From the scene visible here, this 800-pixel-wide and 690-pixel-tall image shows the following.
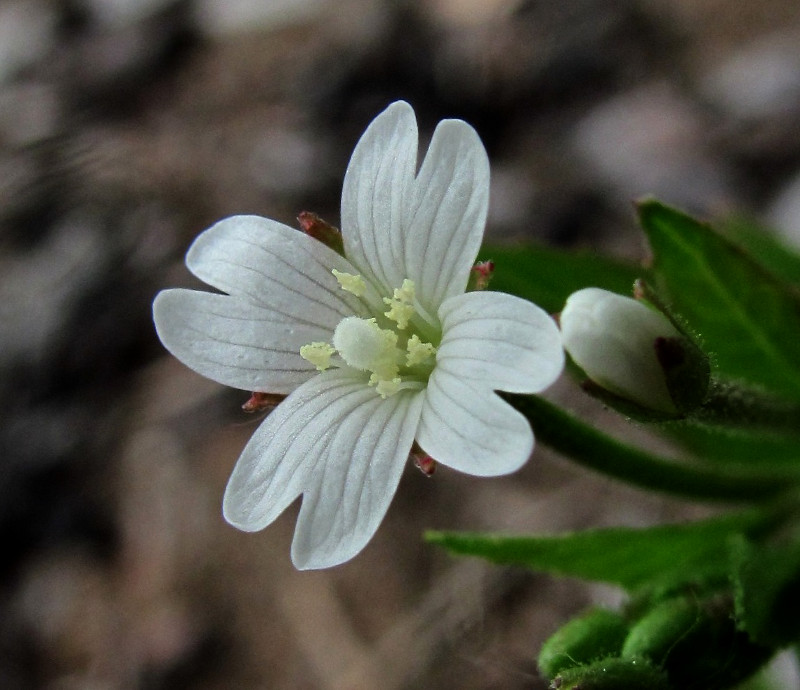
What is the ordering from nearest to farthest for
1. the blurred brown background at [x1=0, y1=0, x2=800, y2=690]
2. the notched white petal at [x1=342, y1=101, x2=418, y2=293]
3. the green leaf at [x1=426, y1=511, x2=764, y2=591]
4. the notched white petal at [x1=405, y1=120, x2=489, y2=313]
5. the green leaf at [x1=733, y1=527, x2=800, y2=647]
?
the notched white petal at [x1=405, y1=120, x2=489, y2=313]
the notched white petal at [x1=342, y1=101, x2=418, y2=293]
the green leaf at [x1=733, y1=527, x2=800, y2=647]
the green leaf at [x1=426, y1=511, x2=764, y2=591]
the blurred brown background at [x1=0, y1=0, x2=800, y2=690]

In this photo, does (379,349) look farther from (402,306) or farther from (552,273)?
(552,273)

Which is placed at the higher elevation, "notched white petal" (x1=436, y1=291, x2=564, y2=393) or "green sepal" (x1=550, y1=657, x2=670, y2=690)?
"notched white petal" (x1=436, y1=291, x2=564, y2=393)

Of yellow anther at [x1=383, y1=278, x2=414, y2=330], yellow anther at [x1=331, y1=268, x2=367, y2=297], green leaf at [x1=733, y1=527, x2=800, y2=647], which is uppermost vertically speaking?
yellow anther at [x1=331, y1=268, x2=367, y2=297]

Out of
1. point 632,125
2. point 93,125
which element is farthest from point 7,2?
point 632,125

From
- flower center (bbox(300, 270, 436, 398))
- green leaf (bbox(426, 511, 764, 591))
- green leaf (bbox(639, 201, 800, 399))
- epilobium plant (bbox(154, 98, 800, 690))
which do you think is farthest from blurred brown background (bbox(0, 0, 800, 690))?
flower center (bbox(300, 270, 436, 398))

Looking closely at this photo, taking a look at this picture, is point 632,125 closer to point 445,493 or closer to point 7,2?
point 445,493

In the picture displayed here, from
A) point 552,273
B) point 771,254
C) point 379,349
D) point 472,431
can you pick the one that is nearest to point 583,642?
point 472,431

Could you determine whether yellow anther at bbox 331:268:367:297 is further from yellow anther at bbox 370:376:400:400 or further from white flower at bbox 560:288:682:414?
white flower at bbox 560:288:682:414

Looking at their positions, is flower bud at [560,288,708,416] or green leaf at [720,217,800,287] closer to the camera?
flower bud at [560,288,708,416]
